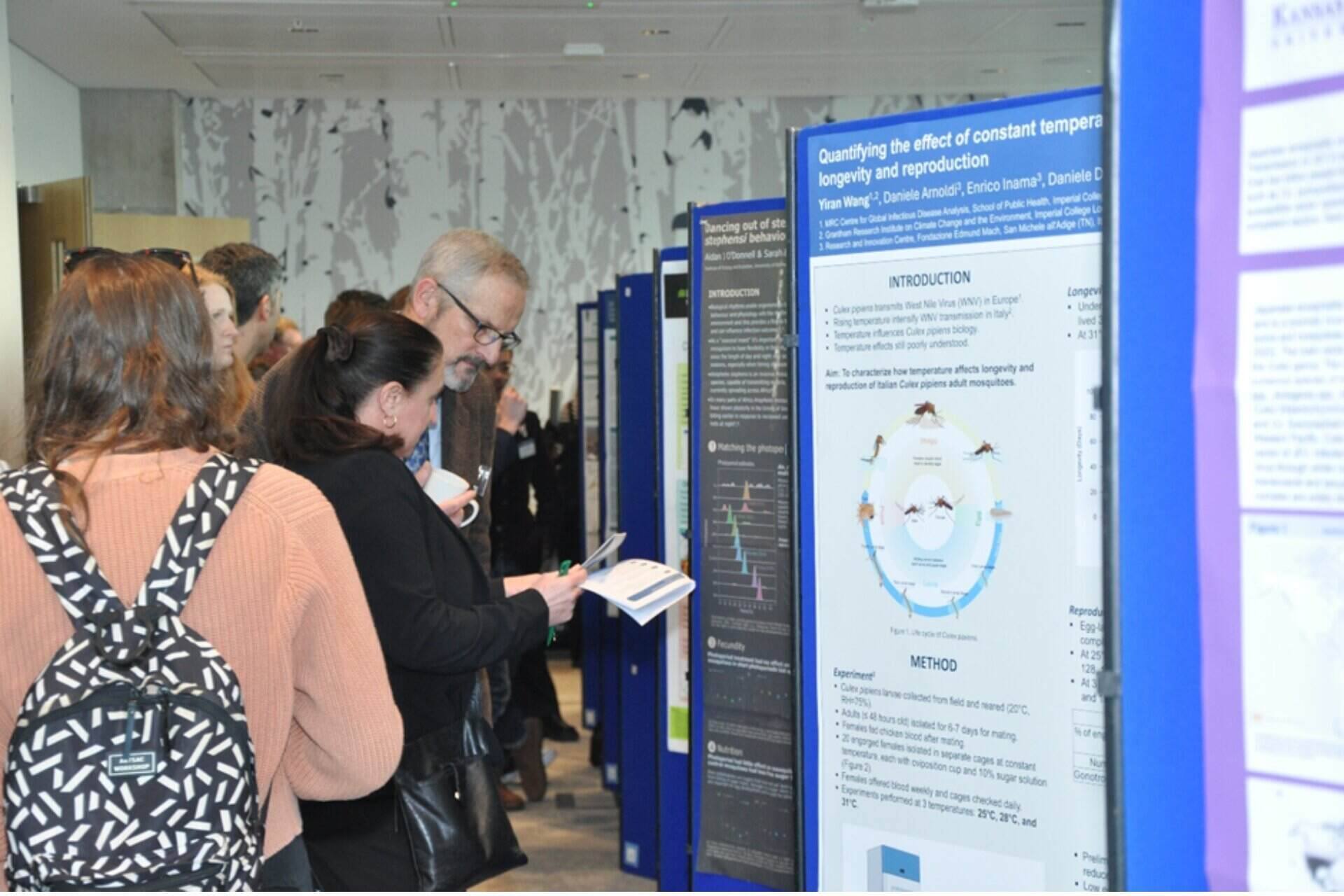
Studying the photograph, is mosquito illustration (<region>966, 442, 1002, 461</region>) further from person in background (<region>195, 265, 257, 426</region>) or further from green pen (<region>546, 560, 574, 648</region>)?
person in background (<region>195, 265, 257, 426</region>)

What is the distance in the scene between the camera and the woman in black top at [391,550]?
1.97 meters

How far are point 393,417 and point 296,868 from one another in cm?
78

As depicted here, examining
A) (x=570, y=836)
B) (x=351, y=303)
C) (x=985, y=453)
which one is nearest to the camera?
(x=985, y=453)

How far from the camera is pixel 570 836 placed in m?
4.66

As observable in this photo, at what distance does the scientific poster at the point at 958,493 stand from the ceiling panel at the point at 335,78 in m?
5.91

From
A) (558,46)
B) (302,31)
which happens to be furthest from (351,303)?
(558,46)

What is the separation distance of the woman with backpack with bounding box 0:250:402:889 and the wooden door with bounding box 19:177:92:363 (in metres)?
3.95

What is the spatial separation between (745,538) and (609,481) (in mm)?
2292

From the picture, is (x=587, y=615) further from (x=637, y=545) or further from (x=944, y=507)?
(x=944, y=507)

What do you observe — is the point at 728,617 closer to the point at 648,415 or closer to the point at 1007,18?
the point at 648,415

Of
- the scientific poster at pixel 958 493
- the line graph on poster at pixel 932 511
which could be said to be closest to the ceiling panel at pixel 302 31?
the scientific poster at pixel 958 493

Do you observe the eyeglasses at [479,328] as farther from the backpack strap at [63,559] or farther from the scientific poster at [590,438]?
the scientific poster at [590,438]

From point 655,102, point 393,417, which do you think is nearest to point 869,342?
point 393,417

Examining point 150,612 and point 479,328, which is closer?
point 150,612
